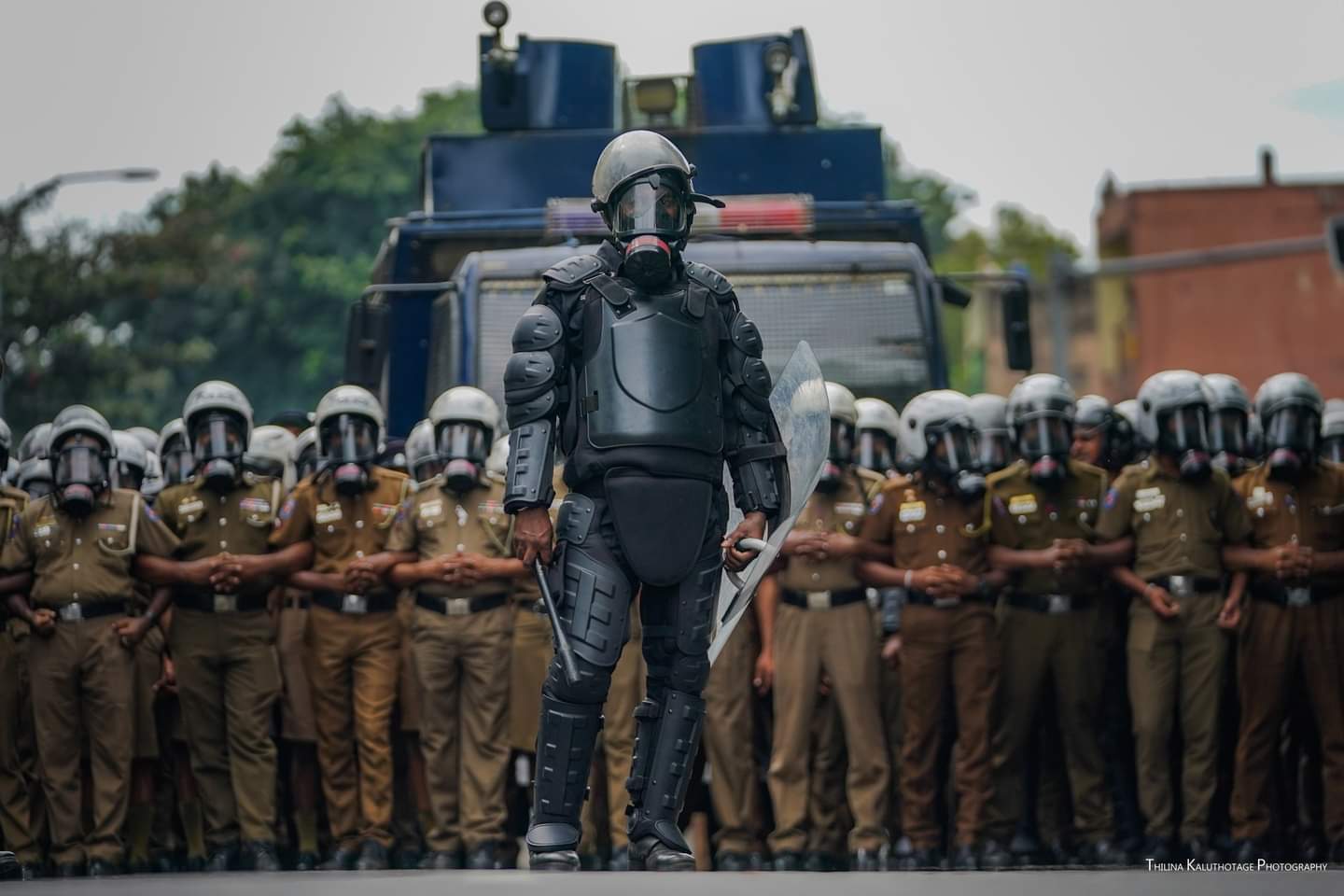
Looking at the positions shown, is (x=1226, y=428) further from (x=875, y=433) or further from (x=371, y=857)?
(x=371, y=857)

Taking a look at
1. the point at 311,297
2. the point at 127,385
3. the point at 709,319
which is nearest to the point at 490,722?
the point at 709,319

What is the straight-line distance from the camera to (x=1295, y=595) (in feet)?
37.1

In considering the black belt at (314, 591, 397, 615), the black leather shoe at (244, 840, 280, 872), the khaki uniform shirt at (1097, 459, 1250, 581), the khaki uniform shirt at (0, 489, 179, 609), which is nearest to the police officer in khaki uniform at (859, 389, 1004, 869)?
the khaki uniform shirt at (1097, 459, 1250, 581)

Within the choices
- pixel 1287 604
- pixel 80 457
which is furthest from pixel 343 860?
pixel 1287 604

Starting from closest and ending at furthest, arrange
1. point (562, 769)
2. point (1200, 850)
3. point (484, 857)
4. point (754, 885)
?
point (754, 885)
point (562, 769)
point (1200, 850)
point (484, 857)

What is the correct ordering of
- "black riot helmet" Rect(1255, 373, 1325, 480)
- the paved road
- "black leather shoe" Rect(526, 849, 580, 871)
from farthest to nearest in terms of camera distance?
1. "black riot helmet" Rect(1255, 373, 1325, 480)
2. "black leather shoe" Rect(526, 849, 580, 871)
3. the paved road

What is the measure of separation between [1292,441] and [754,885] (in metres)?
6.02

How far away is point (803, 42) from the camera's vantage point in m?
14.9

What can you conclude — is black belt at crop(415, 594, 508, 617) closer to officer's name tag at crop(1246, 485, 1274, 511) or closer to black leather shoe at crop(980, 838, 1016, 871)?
black leather shoe at crop(980, 838, 1016, 871)

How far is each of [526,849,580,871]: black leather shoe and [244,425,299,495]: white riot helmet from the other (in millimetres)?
6306

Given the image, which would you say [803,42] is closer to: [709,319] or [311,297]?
[709,319]

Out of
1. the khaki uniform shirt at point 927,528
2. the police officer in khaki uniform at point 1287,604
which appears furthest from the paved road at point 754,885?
the khaki uniform shirt at point 927,528

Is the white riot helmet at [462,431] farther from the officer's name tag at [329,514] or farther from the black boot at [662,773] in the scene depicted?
the black boot at [662,773]

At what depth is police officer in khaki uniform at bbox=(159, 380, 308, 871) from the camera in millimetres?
11508
